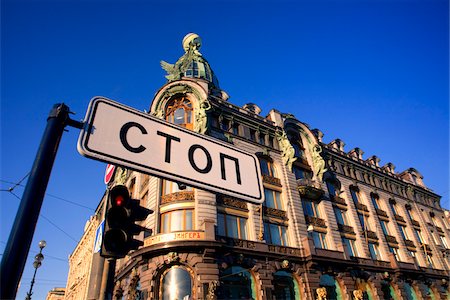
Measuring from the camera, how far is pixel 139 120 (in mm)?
2637

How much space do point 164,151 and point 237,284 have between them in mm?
16797

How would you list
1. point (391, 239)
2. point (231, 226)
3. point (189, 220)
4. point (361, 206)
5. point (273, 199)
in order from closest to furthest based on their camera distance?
point (189, 220), point (231, 226), point (273, 199), point (391, 239), point (361, 206)

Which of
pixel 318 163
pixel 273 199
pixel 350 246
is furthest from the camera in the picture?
pixel 318 163

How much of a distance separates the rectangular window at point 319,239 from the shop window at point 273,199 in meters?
3.65

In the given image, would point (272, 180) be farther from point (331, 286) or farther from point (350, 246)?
point (350, 246)

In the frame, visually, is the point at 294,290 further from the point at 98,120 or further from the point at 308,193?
the point at 98,120

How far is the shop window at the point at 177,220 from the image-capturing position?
17.9 metres

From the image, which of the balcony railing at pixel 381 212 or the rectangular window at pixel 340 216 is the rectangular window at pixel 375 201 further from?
the rectangular window at pixel 340 216

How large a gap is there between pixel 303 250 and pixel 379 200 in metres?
18.0

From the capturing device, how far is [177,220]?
59.5 feet

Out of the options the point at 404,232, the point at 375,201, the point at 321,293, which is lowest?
the point at 321,293

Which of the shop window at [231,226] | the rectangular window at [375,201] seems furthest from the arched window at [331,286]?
the rectangular window at [375,201]

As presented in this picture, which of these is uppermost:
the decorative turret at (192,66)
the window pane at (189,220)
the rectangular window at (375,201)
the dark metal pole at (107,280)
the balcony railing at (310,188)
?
the decorative turret at (192,66)

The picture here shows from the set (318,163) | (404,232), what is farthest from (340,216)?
(404,232)
